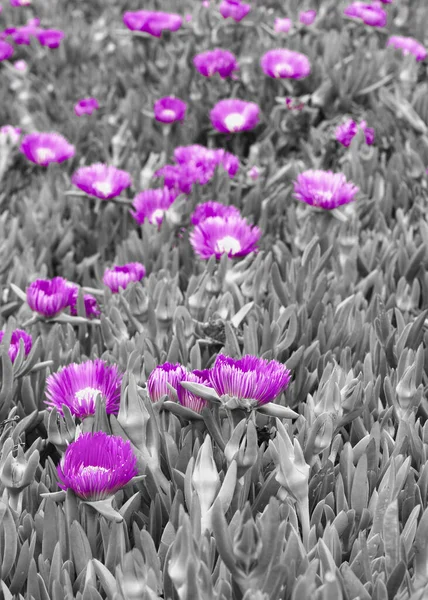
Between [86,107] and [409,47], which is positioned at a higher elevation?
[409,47]

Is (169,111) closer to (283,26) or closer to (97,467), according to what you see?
(283,26)

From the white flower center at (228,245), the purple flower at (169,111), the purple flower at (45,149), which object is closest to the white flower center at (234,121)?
the purple flower at (169,111)

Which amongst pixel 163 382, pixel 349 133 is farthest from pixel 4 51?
pixel 163 382

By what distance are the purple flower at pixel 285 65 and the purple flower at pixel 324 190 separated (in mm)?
645

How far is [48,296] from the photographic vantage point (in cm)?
106

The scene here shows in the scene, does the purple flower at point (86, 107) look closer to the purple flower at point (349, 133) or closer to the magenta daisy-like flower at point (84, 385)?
the purple flower at point (349, 133)

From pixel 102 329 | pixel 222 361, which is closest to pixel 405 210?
pixel 102 329

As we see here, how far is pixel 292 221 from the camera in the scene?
142cm

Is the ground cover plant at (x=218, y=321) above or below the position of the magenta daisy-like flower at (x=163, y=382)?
below

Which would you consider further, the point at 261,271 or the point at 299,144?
the point at 299,144

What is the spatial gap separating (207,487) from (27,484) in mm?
189

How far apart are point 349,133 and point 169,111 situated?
43 cm

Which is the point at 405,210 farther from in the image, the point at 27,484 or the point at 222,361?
the point at 27,484

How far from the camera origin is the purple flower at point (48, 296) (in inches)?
41.7
